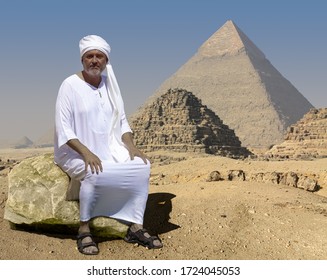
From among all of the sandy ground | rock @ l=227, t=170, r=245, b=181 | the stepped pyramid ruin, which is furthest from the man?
the stepped pyramid ruin

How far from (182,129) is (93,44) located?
4792 centimetres

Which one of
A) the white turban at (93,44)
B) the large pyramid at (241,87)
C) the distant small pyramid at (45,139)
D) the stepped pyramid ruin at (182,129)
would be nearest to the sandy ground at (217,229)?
the white turban at (93,44)

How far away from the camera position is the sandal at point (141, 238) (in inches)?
211

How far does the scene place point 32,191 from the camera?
18.5ft

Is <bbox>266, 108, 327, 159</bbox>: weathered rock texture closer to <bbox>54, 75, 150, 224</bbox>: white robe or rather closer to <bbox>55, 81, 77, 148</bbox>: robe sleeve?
<bbox>54, 75, 150, 224</bbox>: white robe

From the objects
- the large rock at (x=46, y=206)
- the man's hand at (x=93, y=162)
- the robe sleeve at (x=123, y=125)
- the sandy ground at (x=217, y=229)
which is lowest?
the sandy ground at (x=217, y=229)

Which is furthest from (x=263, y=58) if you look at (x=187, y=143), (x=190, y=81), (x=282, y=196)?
(x=282, y=196)

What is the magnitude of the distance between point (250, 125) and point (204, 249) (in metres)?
112

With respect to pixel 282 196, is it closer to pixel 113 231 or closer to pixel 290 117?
pixel 113 231

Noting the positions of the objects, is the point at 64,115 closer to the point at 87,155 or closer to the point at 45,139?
the point at 87,155

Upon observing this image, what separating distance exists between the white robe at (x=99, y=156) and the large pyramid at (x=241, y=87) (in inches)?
3951

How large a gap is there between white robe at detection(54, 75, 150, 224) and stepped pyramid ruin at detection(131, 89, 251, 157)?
42.9 meters

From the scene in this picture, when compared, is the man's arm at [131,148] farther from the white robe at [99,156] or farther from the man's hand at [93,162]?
the man's hand at [93,162]

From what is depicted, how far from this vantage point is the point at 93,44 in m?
5.43
